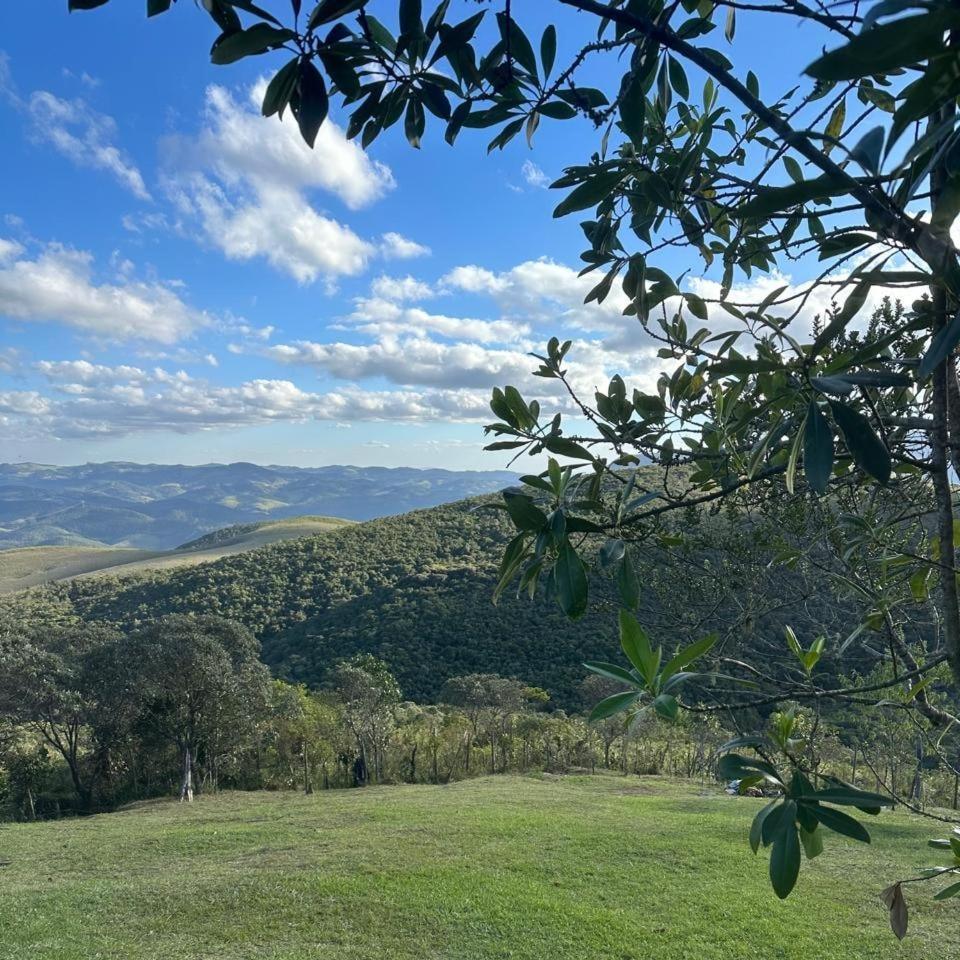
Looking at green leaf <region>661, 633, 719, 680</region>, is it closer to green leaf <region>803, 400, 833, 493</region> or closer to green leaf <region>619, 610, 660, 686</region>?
green leaf <region>619, 610, 660, 686</region>

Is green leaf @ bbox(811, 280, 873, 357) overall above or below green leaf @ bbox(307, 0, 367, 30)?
below

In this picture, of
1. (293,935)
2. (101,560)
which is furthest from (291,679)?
(101,560)

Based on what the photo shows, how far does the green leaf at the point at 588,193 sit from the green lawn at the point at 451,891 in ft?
24.2

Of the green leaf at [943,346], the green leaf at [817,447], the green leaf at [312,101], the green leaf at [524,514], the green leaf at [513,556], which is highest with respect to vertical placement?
the green leaf at [312,101]

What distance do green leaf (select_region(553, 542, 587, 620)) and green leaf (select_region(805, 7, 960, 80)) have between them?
599mm

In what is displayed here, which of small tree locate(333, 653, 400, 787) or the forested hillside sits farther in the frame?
the forested hillside

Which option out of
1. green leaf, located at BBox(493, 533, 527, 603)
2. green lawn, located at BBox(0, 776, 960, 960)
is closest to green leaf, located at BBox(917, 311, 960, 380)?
green leaf, located at BBox(493, 533, 527, 603)

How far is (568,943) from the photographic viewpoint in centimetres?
659

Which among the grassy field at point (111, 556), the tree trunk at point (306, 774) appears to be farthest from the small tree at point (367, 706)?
the grassy field at point (111, 556)

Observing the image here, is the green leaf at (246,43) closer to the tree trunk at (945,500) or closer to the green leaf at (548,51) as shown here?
the green leaf at (548,51)

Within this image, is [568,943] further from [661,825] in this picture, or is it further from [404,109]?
[404,109]

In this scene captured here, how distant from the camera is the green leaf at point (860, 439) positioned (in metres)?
0.67

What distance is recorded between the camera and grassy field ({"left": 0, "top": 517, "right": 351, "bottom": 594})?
7619 centimetres

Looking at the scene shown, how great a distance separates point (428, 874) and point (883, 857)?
7.21 m
